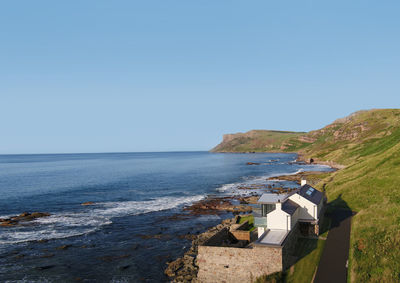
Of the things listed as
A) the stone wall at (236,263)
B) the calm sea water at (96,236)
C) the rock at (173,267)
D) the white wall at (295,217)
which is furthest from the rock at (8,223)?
the white wall at (295,217)

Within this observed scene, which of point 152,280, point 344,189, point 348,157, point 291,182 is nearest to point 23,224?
point 152,280

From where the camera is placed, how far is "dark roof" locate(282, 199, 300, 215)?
33.0 meters

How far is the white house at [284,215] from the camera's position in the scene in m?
31.4

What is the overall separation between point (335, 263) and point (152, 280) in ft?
60.3

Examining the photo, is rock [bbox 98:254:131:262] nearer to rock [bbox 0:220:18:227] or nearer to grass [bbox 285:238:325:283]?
grass [bbox 285:238:325:283]

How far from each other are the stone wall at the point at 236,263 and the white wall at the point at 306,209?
1021cm

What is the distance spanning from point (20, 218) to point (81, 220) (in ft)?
40.1

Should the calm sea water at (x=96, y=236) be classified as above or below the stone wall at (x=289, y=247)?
below

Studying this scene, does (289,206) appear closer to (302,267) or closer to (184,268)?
(302,267)

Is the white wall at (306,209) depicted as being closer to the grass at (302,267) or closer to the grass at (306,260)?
the grass at (306,260)

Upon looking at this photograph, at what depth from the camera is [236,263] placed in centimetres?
2895

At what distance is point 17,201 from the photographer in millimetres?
74625

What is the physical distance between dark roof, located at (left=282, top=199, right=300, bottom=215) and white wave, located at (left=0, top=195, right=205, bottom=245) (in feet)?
104

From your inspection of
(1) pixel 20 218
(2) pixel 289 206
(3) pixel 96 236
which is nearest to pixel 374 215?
(2) pixel 289 206
